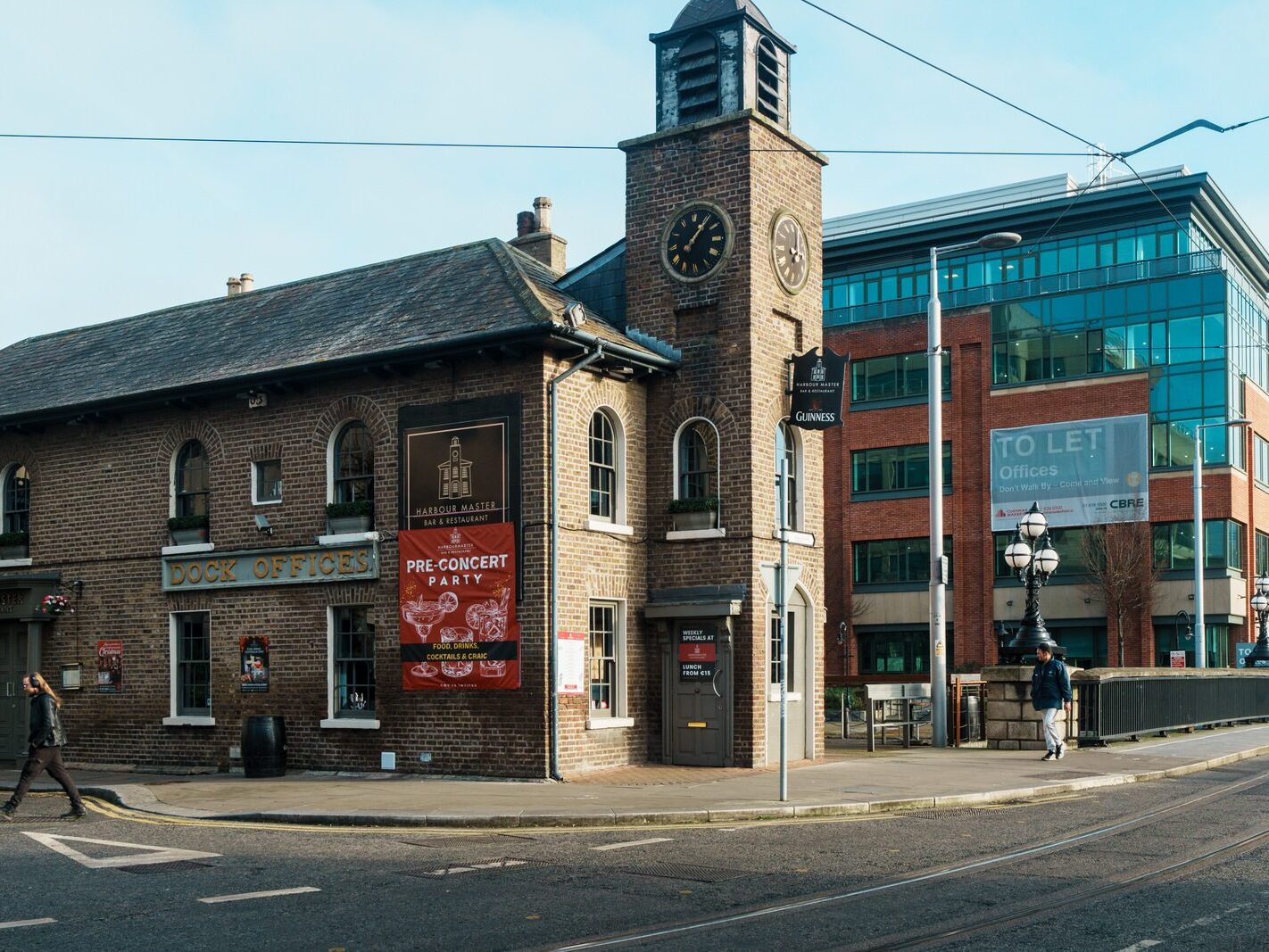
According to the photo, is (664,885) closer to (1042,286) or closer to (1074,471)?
(1074,471)

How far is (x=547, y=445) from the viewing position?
19406 mm

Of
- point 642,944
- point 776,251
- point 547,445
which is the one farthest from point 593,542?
point 642,944

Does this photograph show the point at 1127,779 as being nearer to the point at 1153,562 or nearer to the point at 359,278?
the point at 359,278

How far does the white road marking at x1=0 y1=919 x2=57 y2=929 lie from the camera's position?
28.9ft

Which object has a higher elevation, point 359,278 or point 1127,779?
point 359,278

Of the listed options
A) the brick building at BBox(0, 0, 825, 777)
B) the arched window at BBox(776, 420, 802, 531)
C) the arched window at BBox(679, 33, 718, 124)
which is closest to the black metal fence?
the brick building at BBox(0, 0, 825, 777)

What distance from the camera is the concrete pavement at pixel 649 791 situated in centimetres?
1450

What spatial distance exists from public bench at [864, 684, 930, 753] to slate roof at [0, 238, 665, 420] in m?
6.79

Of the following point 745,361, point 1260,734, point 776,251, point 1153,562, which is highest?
point 776,251

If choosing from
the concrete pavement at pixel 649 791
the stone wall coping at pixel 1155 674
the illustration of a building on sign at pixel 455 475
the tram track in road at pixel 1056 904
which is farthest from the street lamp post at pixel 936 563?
the tram track in road at pixel 1056 904

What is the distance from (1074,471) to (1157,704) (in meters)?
25.6

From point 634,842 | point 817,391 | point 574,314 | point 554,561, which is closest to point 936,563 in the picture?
point 817,391

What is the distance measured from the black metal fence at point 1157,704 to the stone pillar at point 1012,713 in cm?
85

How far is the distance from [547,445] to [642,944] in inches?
465
